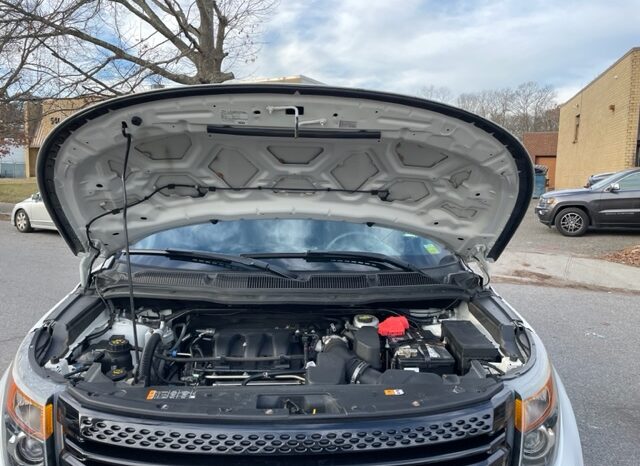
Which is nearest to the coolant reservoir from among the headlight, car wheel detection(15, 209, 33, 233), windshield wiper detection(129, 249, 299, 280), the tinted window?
windshield wiper detection(129, 249, 299, 280)

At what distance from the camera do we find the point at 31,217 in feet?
40.9

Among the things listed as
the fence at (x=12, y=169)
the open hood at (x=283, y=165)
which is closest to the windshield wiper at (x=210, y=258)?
the open hood at (x=283, y=165)

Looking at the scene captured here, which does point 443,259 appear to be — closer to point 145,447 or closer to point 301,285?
point 301,285

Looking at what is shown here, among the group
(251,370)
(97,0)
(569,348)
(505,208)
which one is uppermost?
(97,0)

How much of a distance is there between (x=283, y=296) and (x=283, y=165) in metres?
0.78

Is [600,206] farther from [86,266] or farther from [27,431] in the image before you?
[27,431]

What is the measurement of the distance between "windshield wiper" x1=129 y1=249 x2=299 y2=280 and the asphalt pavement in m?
2.27

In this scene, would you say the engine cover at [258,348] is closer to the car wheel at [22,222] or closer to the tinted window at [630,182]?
the tinted window at [630,182]

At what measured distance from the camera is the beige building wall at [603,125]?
637 inches

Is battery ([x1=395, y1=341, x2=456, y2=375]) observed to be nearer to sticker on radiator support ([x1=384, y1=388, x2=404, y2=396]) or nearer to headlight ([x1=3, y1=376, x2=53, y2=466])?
sticker on radiator support ([x1=384, y1=388, x2=404, y2=396])

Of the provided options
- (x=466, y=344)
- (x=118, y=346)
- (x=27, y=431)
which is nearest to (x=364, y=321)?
(x=466, y=344)

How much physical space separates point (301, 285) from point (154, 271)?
0.85m

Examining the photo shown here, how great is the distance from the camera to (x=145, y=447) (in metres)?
1.52

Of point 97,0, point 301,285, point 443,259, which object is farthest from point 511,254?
point 97,0
